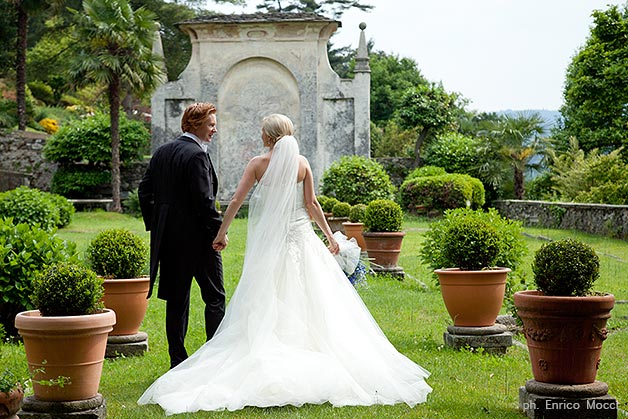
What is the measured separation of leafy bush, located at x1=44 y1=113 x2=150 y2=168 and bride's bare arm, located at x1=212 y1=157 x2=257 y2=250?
977 inches

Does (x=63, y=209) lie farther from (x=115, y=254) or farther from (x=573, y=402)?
(x=573, y=402)

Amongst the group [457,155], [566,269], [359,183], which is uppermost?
[457,155]

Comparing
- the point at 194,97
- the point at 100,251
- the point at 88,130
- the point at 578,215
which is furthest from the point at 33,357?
the point at 88,130

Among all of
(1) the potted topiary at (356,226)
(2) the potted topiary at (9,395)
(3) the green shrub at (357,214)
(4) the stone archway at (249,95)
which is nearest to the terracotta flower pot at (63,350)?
(2) the potted topiary at (9,395)

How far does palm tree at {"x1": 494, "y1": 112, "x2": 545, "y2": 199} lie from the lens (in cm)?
3128

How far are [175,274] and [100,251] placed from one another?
113 centimetres

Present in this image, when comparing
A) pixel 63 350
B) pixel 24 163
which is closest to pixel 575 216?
pixel 63 350

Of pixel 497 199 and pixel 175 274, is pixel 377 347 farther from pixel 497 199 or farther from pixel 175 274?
pixel 497 199

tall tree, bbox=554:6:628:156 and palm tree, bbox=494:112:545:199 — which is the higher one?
tall tree, bbox=554:6:628:156

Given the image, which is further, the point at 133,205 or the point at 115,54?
the point at 115,54

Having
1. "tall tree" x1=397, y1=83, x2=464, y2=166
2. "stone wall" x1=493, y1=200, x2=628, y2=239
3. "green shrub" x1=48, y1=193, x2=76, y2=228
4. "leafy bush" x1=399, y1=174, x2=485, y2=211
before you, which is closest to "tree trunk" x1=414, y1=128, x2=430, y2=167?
"tall tree" x1=397, y1=83, x2=464, y2=166

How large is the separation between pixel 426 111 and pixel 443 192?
7.62 meters

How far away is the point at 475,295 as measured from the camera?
300 inches

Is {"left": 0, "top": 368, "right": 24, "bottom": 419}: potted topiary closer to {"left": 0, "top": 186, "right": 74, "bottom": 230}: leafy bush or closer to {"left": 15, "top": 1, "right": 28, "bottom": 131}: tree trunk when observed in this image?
{"left": 0, "top": 186, "right": 74, "bottom": 230}: leafy bush
